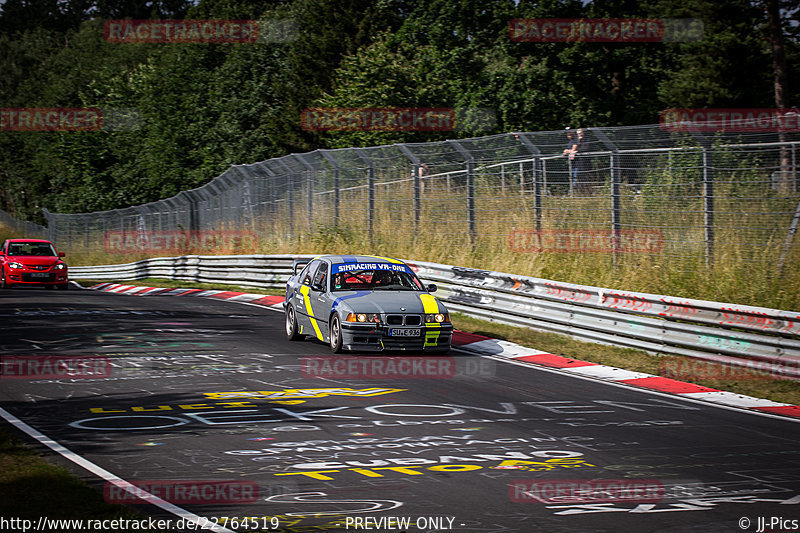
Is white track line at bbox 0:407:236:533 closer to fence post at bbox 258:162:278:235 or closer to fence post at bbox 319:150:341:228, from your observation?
fence post at bbox 319:150:341:228

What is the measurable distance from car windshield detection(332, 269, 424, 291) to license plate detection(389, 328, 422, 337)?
53.9 inches

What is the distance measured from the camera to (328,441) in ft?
26.5

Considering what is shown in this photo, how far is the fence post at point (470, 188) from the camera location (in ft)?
64.7

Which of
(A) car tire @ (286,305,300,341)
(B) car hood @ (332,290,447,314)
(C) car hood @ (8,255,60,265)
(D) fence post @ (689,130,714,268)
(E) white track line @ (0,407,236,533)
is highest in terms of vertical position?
(D) fence post @ (689,130,714,268)

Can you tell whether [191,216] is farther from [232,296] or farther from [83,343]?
[83,343]

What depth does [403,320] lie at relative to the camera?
42.4ft

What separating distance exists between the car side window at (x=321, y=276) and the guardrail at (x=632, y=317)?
11.2 feet

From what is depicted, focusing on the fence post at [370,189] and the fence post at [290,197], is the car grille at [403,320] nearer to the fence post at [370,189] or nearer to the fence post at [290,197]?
the fence post at [370,189]

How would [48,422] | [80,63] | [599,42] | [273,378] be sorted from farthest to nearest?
[80,63], [599,42], [273,378], [48,422]

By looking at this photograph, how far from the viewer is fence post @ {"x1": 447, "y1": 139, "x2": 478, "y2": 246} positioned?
19.7 meters

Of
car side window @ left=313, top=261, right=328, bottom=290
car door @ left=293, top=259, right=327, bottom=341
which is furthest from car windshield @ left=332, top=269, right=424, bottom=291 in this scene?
car door @ left=293, top=259, right=327, bottom=341

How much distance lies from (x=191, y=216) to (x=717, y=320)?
27955 millimetres

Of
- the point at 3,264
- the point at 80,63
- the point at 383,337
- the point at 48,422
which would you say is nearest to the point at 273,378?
the point at 383,337

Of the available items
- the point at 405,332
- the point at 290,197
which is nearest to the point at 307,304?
the point at 405,332
